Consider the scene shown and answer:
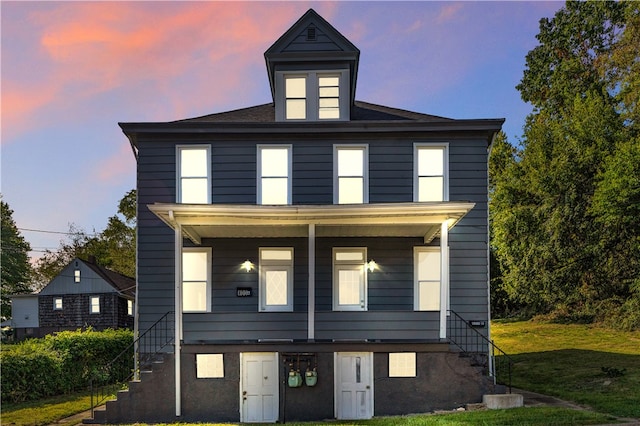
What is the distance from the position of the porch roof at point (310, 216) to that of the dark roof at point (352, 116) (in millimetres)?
3348

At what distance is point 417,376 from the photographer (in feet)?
40.0

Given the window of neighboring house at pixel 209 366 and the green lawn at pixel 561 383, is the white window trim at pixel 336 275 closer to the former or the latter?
the green lawn at pixel 561 383

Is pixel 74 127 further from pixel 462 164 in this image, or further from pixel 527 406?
pixel 527 406

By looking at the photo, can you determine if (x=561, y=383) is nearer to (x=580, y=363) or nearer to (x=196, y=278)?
(x=580, y=363)

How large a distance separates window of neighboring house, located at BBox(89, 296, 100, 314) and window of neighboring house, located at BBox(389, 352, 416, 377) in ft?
93.7

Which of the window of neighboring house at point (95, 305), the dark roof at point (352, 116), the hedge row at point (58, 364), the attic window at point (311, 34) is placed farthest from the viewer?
the window of neighboring house at point (95, 305)

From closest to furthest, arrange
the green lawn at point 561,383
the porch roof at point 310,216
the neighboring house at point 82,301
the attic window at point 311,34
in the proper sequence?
the green lawn at point 561,383
the porch roof at point 310,216
the attic window at point 311,34
the neighboring house at point 82,301

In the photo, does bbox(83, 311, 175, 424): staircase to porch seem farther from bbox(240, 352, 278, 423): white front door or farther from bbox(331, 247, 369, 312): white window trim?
bbox(331, 247, 369, 312): white window trim

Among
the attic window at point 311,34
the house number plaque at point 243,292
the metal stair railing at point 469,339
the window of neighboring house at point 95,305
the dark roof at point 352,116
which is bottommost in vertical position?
the window of neighboring house at point 95,305

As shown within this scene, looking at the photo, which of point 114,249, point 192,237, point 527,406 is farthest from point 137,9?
point 114,249

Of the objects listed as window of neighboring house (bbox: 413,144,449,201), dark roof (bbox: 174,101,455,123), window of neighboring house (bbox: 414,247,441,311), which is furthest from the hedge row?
window of neighboring house (bbox: 413,144,449,201)

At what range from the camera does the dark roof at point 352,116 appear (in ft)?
46.1

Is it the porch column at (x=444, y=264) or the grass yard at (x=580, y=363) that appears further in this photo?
the grass yard at (x=580, y=363)

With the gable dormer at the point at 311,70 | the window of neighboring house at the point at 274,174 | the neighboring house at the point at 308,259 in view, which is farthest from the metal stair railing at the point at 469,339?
the gable dormer at the point at 311,70
